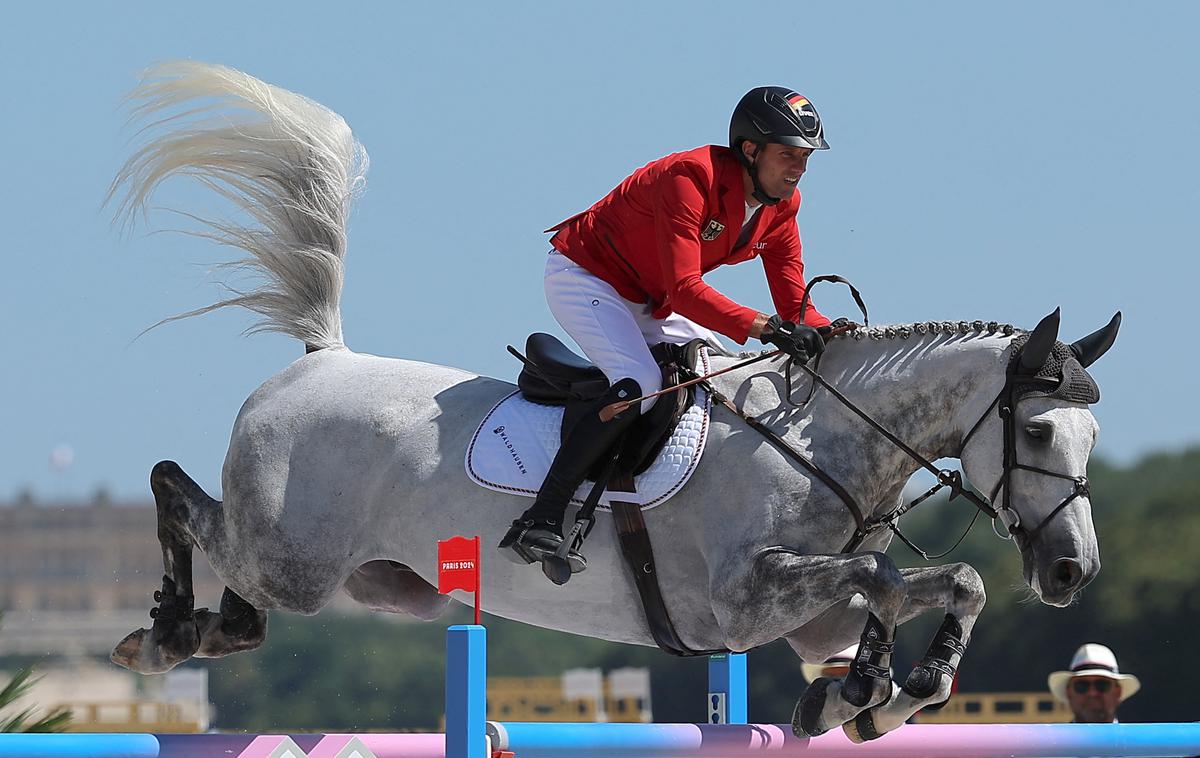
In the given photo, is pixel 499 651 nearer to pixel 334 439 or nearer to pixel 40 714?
pixel 40 714

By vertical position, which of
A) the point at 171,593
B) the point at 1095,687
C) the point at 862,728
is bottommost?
the point at 1095,687

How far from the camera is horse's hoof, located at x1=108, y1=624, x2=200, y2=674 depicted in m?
5.40

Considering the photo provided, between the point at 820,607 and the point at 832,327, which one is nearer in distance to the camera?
the point at 820,607

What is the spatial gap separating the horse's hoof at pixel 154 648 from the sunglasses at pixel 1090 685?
12.8 feet

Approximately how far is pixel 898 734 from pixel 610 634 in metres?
0.85

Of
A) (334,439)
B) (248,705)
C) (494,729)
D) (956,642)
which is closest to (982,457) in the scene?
(956,642)

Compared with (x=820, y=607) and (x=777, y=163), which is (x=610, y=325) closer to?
(x=777, y=163)

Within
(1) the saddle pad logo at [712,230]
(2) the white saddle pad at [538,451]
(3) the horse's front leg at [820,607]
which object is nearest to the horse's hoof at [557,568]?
(2) the white saddle pad at [538,451]

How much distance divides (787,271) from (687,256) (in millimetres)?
702

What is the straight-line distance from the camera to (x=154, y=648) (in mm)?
5398

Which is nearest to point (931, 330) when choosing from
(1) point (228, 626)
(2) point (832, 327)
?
(2) point (832, 327)

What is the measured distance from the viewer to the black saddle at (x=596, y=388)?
4.85 metres

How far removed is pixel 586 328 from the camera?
4980 millimetres

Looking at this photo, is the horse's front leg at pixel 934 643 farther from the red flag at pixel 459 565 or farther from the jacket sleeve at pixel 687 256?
the red flag at pixel 459 565
